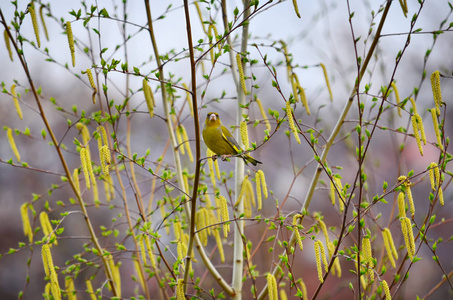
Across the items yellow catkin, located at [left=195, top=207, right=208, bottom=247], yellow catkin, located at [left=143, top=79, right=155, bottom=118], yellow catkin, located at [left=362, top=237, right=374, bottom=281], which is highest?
yellow catkin, located at [left=143, top=79, right=155, bottom=118]

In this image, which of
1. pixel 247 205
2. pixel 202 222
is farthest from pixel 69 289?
pixel 247 205

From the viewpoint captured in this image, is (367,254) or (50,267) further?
(50,267)

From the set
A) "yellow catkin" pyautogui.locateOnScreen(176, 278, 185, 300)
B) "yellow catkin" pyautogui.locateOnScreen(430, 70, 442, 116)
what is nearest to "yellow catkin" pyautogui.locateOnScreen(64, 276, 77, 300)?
"yellow catkin" pyautogui.locateOnScreen(176, 278, 185, 300)

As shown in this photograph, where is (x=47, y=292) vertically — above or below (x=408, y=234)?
below

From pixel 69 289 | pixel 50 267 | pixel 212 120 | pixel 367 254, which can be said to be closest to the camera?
pixel 367 254

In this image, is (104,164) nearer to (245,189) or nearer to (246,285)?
(245,189)

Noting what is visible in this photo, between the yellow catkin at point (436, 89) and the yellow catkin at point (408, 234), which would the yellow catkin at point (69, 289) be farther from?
the yellow catkin at point (436, 89)

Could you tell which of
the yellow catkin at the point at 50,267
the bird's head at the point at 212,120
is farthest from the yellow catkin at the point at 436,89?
the yellow catkin at the point at 50,267

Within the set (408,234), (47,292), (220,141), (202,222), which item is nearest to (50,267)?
(47,292)

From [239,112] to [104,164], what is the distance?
822mm

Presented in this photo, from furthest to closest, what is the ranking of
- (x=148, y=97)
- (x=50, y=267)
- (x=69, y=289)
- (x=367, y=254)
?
(x=69, y=289) < (x=148, y=97) < (x=50, y=267) < (x=367, y=254)

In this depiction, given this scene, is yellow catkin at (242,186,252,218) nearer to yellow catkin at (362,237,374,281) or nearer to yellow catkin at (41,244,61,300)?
yellow catkin at (362,237,374,281)

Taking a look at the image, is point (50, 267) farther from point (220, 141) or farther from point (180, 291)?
point (220, 141)

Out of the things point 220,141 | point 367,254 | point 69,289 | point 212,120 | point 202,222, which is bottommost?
point 69,289
